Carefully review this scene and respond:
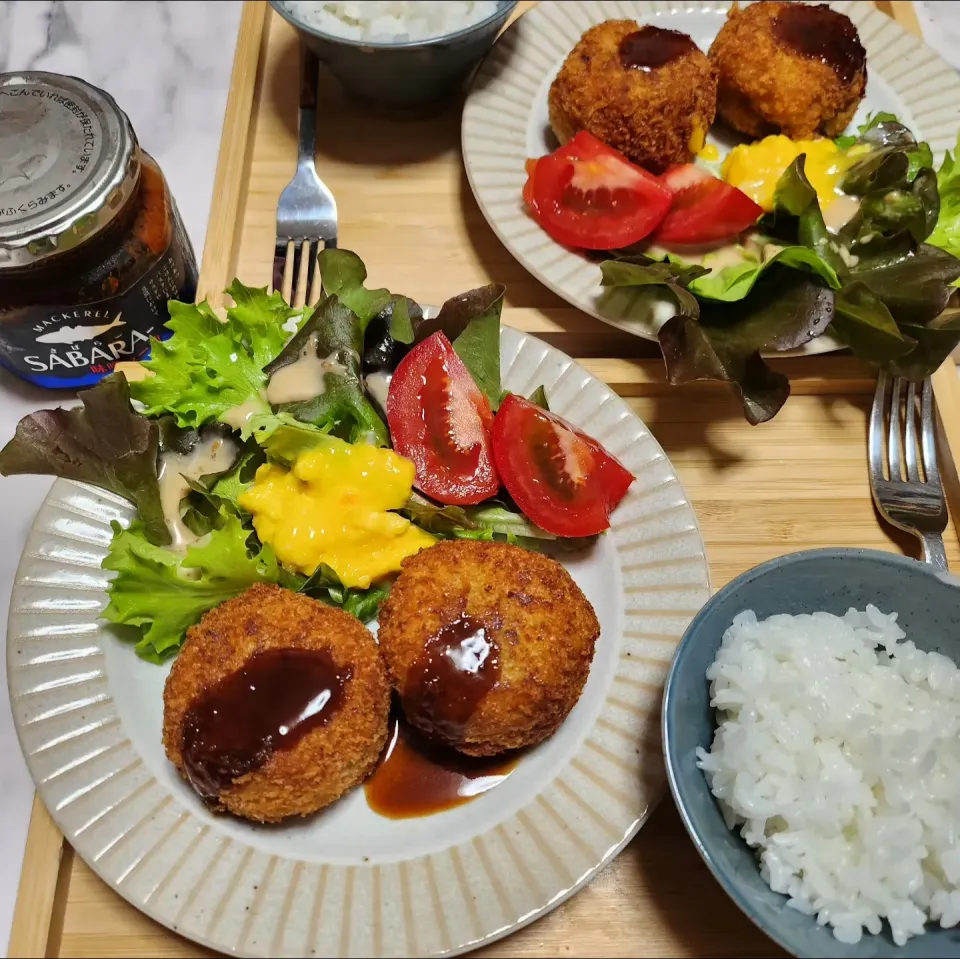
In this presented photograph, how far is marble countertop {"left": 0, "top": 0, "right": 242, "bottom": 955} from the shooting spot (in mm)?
2666

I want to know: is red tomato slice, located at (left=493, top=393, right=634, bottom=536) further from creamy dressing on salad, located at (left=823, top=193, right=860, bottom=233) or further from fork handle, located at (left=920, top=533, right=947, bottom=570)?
creamy dressing on salad, located at (left=823, top=193, right=860, bottom=233)

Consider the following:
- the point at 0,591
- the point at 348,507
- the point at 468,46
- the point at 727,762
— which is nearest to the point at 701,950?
the point at 727,762

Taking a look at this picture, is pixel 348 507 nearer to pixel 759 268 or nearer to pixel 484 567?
pixel 484 567

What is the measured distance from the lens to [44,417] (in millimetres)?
1722

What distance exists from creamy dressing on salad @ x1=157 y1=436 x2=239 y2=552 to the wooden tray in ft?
1.72

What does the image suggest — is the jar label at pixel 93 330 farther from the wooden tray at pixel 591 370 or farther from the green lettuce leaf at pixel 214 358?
the wooden tray at pixel 591 370

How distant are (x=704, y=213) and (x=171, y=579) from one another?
156cm

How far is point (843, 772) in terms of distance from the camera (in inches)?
53.7

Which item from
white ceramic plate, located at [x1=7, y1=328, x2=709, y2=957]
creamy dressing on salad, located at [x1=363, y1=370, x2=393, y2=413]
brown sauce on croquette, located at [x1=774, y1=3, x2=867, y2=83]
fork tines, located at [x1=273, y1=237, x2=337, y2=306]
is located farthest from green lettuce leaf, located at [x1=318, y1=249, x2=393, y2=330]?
brown sauce on croquette, located at [x1=774, y1=3, x2=867, y2=83]

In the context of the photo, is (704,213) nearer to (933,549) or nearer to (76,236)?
(933,549)

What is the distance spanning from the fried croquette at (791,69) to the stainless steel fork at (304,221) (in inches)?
46.9

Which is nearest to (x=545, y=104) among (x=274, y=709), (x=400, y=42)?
(x=400, y=42)

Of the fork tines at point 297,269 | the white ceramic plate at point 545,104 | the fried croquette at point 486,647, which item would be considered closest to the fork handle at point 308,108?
the fork tines at point 297,269

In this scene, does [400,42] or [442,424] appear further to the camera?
[400,42]
